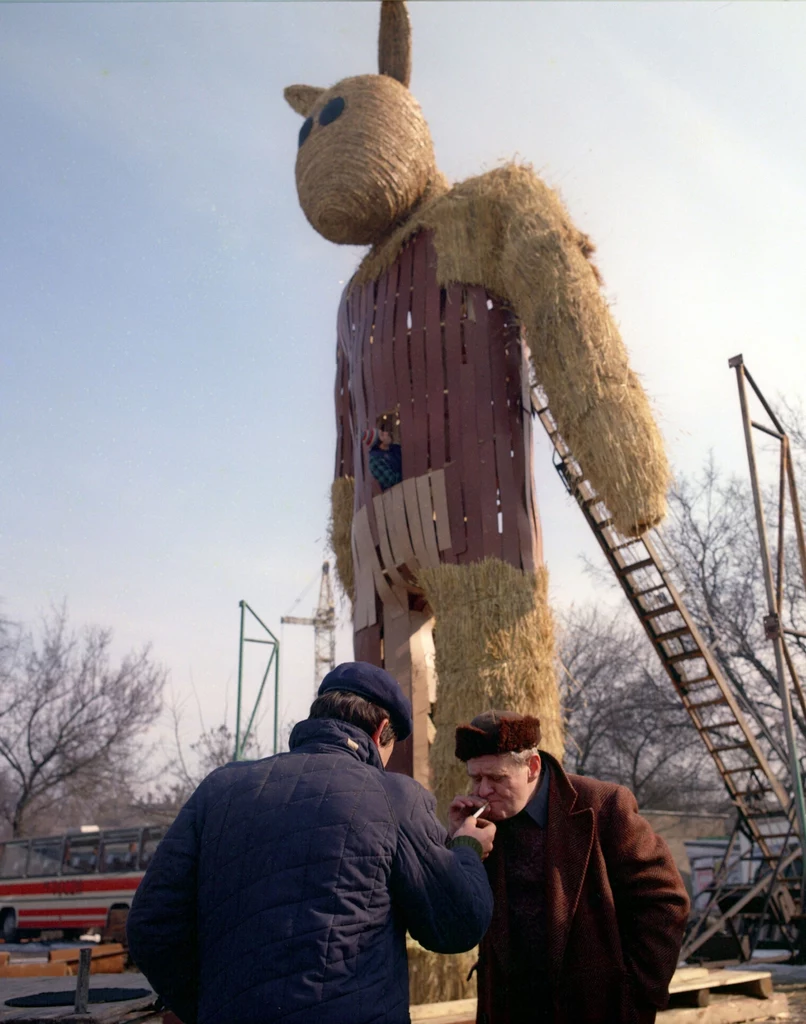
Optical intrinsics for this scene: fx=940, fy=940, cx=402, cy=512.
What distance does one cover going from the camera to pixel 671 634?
260 inches

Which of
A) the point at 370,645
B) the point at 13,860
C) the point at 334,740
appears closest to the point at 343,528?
the point at 370,645

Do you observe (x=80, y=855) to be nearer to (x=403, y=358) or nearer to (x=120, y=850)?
(x=120, y=850)

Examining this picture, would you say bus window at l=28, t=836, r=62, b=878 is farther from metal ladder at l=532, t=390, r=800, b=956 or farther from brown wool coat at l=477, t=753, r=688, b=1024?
brown wool coat at l=477, t=753, r=688, b=1024

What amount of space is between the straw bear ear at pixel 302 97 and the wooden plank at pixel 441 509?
3.16 metres

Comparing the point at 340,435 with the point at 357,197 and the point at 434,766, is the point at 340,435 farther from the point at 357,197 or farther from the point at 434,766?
the point at 434,766

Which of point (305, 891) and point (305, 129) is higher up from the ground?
point (305, 129)

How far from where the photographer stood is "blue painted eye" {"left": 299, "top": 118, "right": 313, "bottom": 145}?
6.29m

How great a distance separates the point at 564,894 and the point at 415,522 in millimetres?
3254

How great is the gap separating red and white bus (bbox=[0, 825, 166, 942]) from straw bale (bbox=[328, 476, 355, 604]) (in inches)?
265

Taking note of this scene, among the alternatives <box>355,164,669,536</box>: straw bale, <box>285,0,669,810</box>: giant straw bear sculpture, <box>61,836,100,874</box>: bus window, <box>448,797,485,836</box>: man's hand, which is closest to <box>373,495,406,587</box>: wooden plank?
<box>285,0,669,810</box>: giant straw bear sculpture

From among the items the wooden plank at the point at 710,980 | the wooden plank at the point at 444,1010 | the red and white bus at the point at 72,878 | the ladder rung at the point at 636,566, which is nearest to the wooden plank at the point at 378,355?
the ladder rung at the point at 636,566

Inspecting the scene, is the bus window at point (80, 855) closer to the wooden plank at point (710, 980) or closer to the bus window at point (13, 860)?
the bus window at point (13, 860)

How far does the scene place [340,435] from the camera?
21.1 feet

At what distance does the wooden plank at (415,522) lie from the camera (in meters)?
5.20
